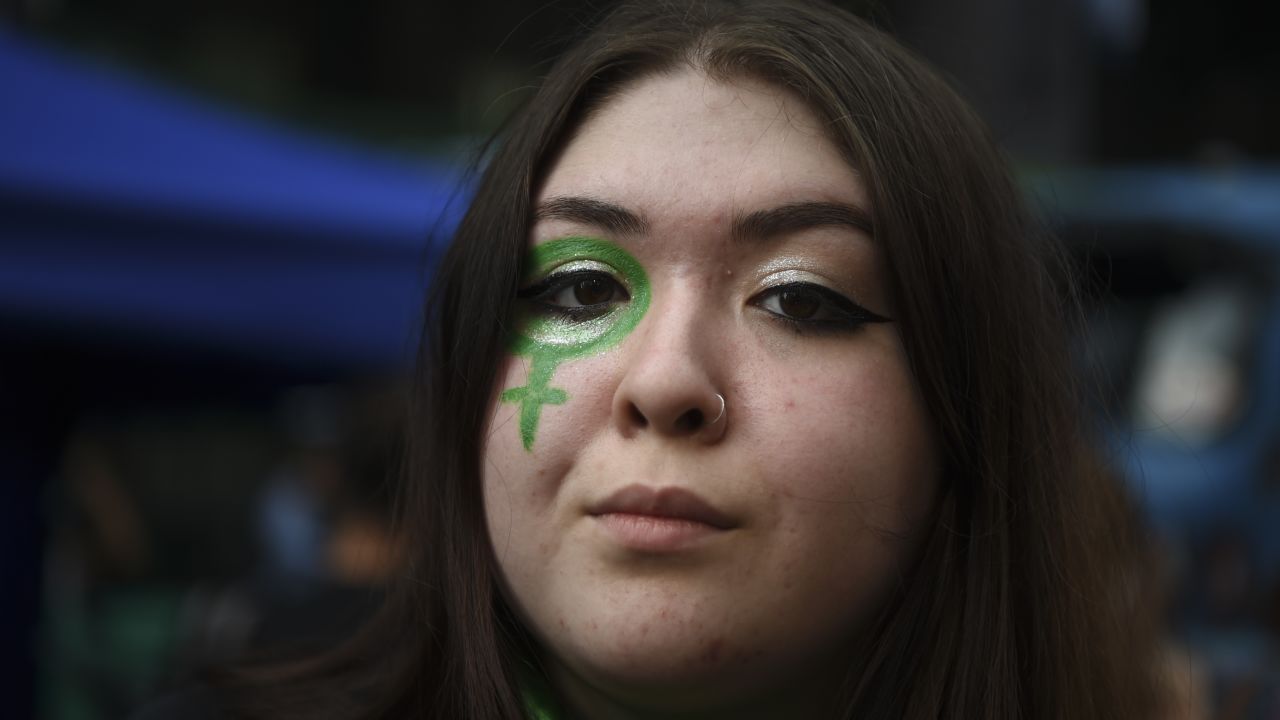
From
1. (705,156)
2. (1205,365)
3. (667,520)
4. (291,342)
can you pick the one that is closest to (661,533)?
(667,520)

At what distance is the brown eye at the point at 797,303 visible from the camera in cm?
162

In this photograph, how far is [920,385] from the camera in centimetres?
164

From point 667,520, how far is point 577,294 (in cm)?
39

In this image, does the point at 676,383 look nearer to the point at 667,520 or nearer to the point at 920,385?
the point at 667,520

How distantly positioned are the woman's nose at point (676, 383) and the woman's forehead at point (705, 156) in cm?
15

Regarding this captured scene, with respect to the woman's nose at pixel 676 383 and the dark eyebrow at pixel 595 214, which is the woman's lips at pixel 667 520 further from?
the dark eyebrow at pixel 595 214

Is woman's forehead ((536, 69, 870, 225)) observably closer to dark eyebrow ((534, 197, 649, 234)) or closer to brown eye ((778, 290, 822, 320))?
dark eyebrow ((534, 197, 649, 234))

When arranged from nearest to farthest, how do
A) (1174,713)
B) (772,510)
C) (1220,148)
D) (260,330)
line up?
(772,510) → (1174,713) → (260,330) → (1220,148)

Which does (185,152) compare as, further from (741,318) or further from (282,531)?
(741,318)

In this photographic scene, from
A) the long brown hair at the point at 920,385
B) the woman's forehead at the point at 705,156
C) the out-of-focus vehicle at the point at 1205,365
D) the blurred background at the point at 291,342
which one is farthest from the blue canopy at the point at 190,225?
the out-of-focus vehicle at the point at 1205,365

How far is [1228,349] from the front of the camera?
6.68m

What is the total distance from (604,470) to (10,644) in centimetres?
313

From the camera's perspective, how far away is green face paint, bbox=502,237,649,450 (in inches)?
64.8

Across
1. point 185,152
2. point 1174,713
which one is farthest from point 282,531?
point 1174,713
